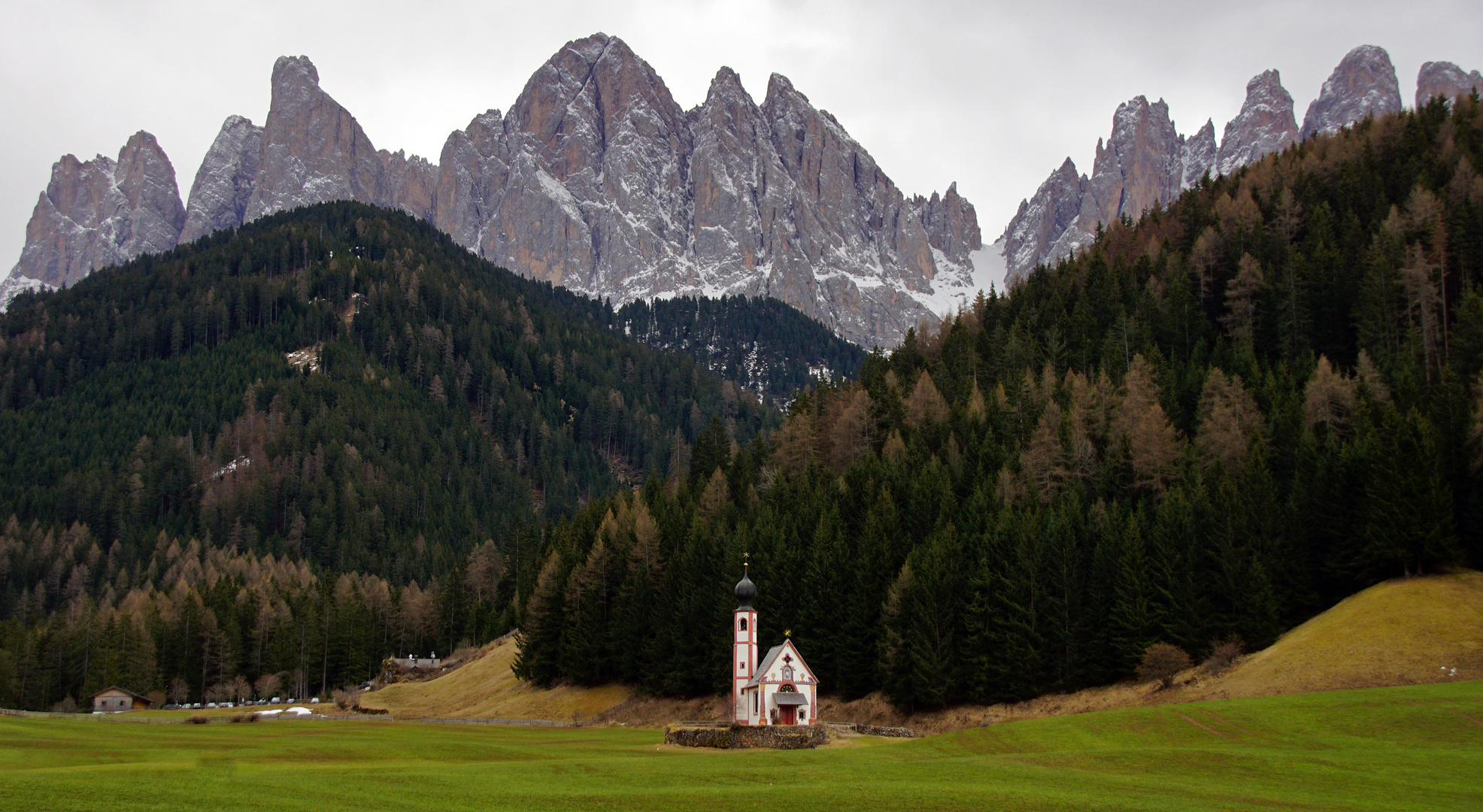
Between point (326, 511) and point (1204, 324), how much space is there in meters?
135

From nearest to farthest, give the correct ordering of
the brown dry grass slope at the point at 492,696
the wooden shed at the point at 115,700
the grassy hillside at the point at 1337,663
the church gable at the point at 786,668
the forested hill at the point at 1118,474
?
the grassy hillside at the point at 1337,663, the forested hill at the point at 1118,474, the church gable at the point at 786,668, the brown dry grass slope at the point at 492,696, the wooden shed at the point at 115,700

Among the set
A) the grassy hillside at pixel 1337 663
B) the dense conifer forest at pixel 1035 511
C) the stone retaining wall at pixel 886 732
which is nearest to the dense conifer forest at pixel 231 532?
the dense conifer forest at pixel 1035 511

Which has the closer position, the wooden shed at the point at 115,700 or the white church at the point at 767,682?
the white church at the point at 767,682

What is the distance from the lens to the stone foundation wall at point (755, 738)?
50531mm

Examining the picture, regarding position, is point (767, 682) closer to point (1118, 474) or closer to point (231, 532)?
point (1118, 474)

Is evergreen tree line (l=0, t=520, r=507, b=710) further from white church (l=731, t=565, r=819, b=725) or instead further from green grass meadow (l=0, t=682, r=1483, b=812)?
green grass meadow (l=0, t=682, r=1483, b=812)

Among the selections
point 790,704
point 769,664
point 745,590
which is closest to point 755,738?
point 769,664

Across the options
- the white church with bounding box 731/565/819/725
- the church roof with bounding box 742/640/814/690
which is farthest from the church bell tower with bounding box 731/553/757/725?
the church roof with bounding box 742/640/814/690

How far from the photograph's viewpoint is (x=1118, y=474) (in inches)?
2926

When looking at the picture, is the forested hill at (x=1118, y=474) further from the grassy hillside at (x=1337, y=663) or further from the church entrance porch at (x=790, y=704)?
the church entrance porch at (x=790, y=704)

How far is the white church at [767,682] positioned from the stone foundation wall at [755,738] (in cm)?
800

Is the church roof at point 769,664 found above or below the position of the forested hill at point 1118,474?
below

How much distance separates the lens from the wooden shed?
102 meters

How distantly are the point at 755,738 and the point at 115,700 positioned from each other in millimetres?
82302
